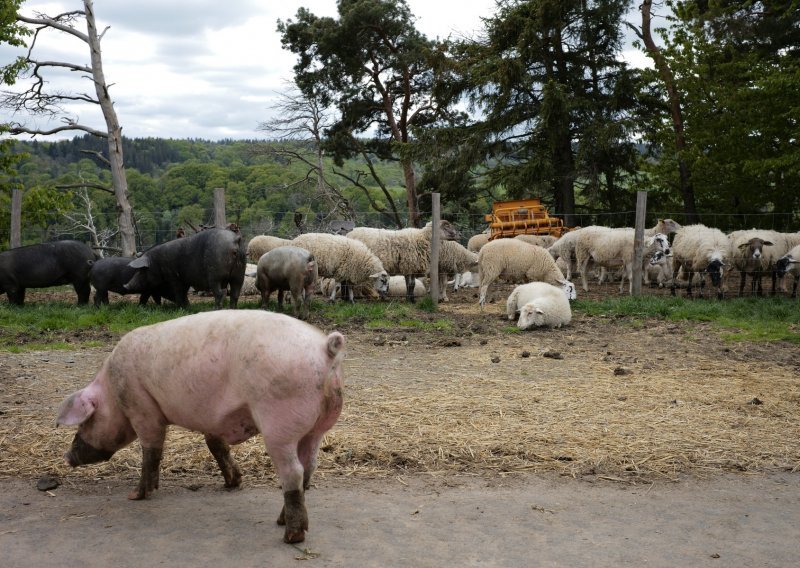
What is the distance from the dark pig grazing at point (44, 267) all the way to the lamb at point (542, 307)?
7.86 meters

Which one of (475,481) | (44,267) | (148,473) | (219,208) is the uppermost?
(219,208)

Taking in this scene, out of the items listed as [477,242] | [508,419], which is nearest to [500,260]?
[477,242]

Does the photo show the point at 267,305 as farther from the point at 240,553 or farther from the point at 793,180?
the point at 793,180

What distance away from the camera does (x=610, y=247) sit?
16.5 metres

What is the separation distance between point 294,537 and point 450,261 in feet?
38.0

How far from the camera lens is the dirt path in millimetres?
3439

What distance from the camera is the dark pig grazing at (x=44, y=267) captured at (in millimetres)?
12898

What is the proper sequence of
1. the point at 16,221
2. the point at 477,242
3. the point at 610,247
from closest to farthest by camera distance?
1. the point at 16,221
2. the point at 610,247
3. the point at 477,242

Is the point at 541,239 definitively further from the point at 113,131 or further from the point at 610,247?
the point at 113,131

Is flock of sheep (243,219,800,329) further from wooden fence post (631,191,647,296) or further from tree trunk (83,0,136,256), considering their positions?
tree trunk (83,0,136,256)

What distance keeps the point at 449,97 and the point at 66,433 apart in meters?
23.8

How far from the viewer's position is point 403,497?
14.0 ft

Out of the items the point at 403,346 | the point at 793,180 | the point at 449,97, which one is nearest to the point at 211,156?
the point at 449,97

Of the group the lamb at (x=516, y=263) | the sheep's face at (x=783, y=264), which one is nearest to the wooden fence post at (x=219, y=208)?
the lamb at (x=516, y=263)
